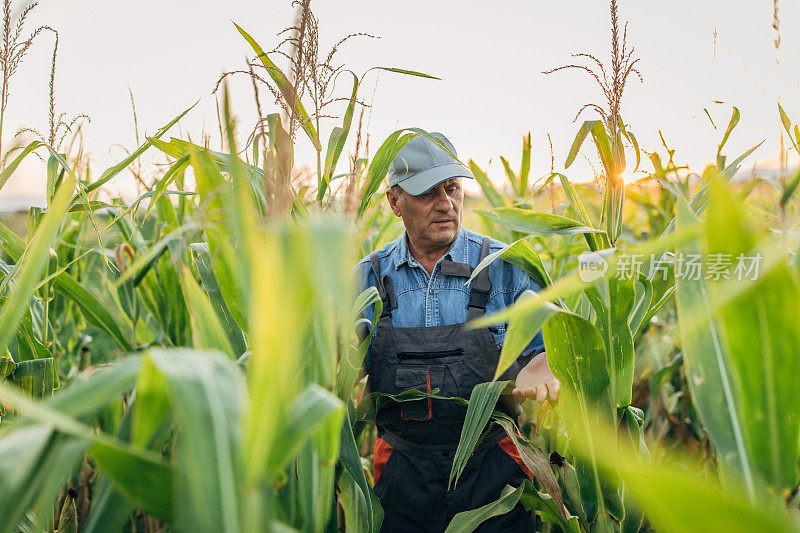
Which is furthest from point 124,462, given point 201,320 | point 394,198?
point 394,198

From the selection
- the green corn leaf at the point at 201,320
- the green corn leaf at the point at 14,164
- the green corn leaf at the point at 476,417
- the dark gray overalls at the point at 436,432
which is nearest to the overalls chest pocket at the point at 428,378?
the dark gray overalls at the point at 436,432

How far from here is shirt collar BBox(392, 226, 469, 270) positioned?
4.76ft

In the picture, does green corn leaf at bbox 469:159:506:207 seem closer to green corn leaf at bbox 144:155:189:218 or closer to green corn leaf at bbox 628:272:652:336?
green corn leaf at bbox 628:272:652:336

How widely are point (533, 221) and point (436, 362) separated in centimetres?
56

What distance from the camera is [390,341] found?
1.34 meters

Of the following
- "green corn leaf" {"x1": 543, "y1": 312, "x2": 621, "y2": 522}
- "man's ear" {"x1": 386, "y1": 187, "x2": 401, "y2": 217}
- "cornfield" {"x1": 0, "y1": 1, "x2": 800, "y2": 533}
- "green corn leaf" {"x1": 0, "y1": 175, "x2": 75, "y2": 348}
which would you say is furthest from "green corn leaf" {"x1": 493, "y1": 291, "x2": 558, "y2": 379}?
"man's ear" {"x1": 386, "y1": 187, "x2": 401, "y2": 217}

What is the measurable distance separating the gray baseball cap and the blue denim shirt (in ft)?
0.58

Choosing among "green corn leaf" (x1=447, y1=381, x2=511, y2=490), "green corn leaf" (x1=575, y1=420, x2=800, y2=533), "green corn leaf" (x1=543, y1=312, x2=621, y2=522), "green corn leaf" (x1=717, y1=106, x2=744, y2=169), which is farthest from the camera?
"green corn leaf" (x1=717, y1=106, x2=744, y2=169)

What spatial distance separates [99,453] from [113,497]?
97mm

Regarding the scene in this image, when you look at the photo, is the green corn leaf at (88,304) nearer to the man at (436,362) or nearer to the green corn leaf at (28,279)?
the green corn leaf at (28,279)

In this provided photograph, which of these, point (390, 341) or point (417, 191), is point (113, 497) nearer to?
point (390, 341)

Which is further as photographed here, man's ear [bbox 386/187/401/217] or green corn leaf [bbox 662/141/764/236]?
Result: man's ear [bbox 386/187/401/217]

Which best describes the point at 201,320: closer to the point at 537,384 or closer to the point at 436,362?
the point at 537,384

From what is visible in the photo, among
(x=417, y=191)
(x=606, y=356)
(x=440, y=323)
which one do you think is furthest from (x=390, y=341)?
(x=606, y=356)
